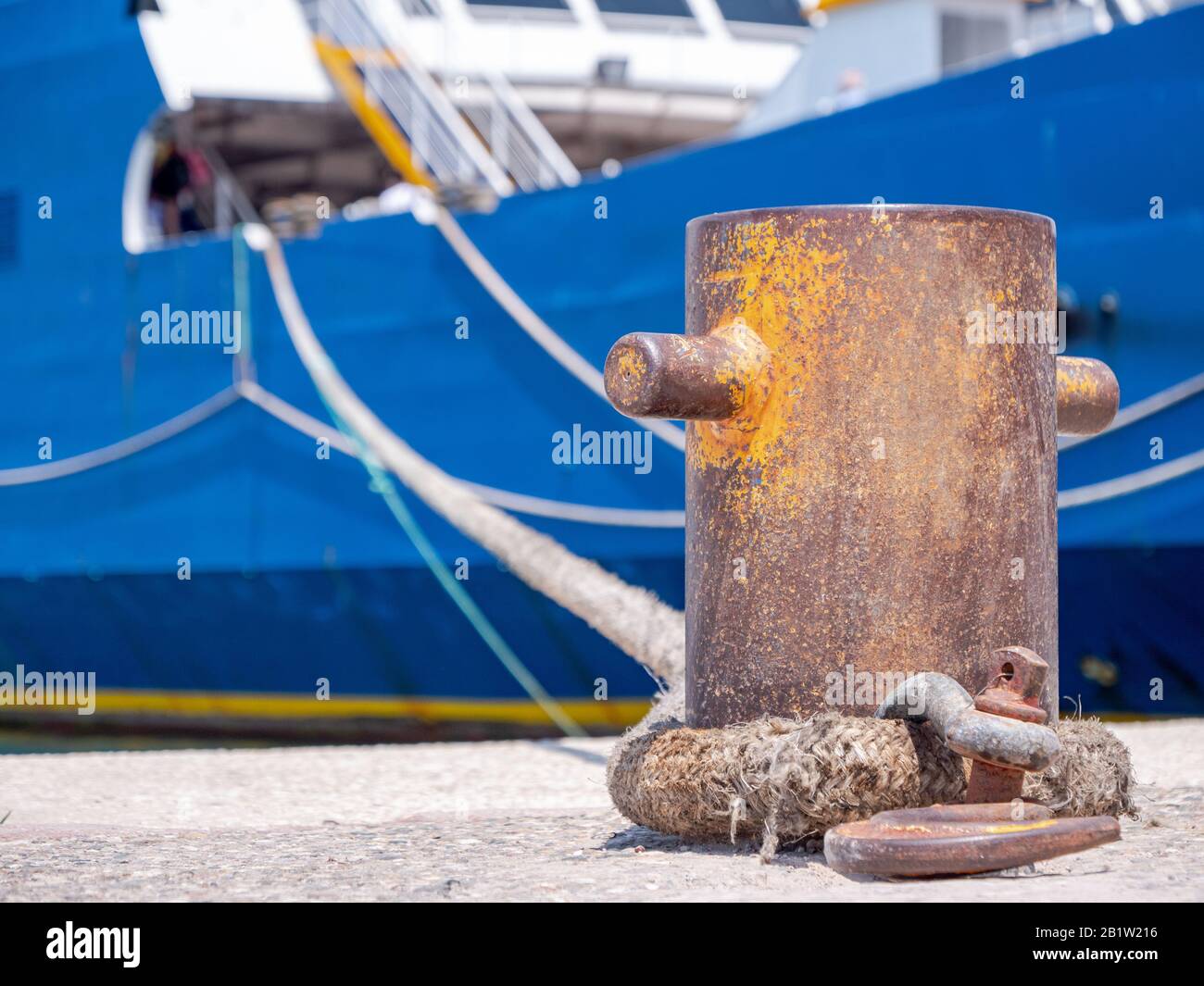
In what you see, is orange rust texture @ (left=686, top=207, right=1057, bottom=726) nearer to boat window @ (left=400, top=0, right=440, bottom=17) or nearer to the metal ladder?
the metal ladder

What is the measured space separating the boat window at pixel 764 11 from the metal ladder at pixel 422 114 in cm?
171

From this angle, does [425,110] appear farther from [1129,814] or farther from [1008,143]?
[1129,814]

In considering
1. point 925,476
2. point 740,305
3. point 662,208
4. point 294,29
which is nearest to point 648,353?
point 740,305

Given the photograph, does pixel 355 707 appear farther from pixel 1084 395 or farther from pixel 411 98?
pixel 1084 395

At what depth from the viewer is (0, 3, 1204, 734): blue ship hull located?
645 centimetres

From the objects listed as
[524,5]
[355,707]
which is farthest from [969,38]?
[355,707]

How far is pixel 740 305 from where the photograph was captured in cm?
338

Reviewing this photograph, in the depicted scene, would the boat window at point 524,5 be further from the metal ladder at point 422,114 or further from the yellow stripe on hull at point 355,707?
the yellow stripe on hull at point 355,707

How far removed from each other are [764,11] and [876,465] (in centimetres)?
902

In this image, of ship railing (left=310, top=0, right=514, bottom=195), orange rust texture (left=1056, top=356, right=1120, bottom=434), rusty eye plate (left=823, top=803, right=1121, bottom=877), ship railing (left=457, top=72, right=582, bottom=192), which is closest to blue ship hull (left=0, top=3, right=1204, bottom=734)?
ship railing (left=310, top=0, right=514, bottom=195)

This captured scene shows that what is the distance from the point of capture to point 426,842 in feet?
11.7

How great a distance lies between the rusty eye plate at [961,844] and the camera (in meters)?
2.83
